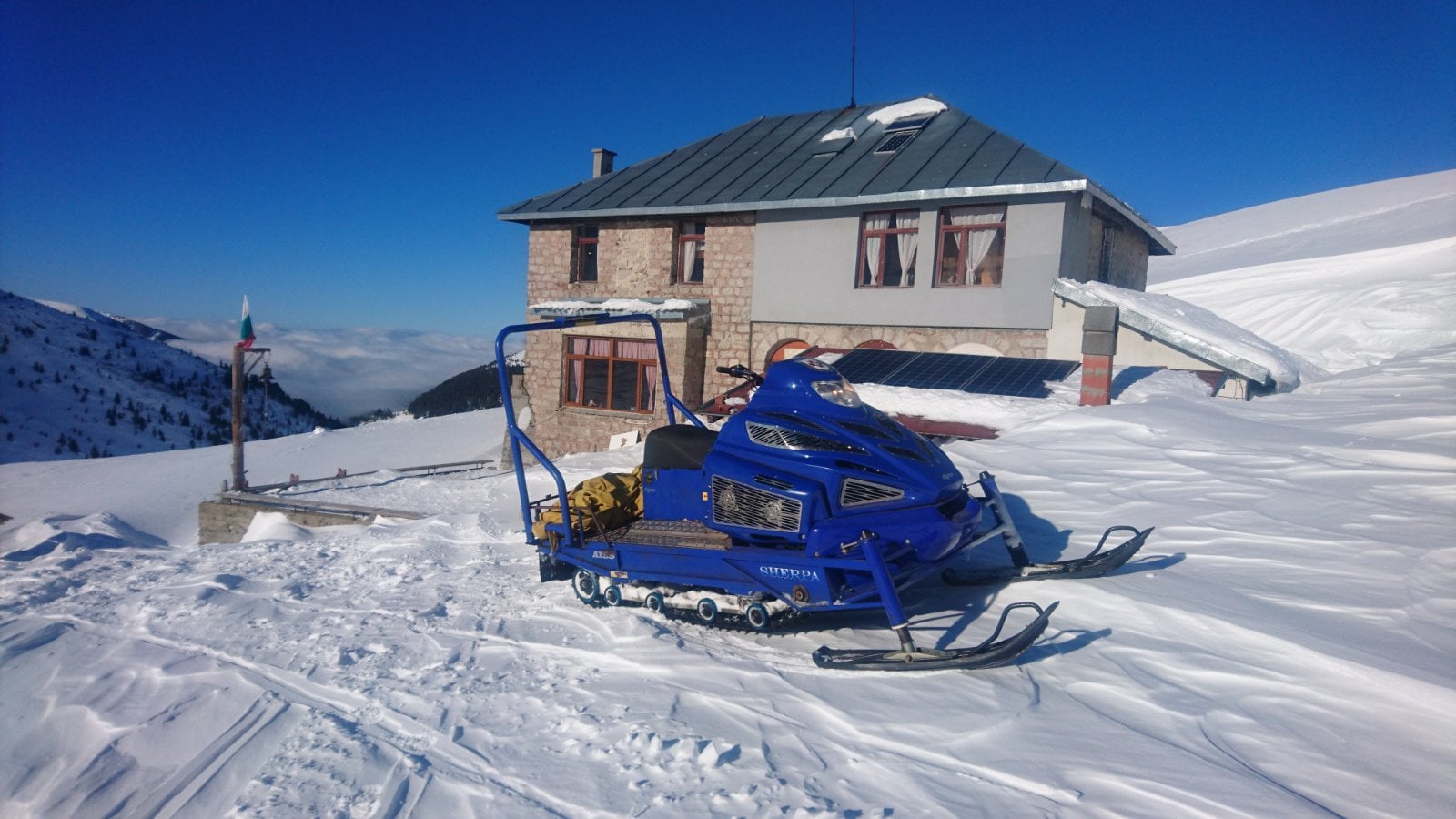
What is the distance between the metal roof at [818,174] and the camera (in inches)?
531

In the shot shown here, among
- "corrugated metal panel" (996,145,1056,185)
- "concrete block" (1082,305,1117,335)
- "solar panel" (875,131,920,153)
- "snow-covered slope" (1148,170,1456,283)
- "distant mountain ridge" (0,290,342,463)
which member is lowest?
"distant mountain ridge" (0,290,342,463)

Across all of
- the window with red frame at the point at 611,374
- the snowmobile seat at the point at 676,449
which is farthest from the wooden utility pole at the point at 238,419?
the snowmobile seat at the point at 676,449

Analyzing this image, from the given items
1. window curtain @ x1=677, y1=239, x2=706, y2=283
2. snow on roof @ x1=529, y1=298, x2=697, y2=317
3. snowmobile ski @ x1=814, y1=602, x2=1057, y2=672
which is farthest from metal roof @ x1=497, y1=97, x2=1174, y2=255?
snowmobile ski @ x1=814, y1=602, x2=1057, y2=672

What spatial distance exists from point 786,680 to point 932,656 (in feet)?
2.30

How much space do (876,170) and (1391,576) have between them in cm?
1183

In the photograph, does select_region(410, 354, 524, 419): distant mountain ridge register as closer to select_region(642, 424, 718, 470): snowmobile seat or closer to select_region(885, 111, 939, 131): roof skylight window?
select_region(885, 111, 939, 131): roof skylight window

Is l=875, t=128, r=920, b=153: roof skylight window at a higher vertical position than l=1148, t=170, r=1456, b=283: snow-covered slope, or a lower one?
lower

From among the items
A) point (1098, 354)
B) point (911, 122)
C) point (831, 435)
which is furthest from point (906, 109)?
point (831, 435)

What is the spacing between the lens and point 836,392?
4.67 metres

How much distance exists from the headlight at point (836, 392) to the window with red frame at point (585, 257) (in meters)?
14.0

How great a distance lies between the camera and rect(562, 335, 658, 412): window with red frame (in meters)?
16.8

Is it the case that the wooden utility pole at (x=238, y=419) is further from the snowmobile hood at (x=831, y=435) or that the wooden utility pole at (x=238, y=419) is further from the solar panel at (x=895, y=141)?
the snowmobile hood at (x=831, y=435)

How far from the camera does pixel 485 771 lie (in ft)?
10.3

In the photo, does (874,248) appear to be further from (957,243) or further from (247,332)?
(247,332)
